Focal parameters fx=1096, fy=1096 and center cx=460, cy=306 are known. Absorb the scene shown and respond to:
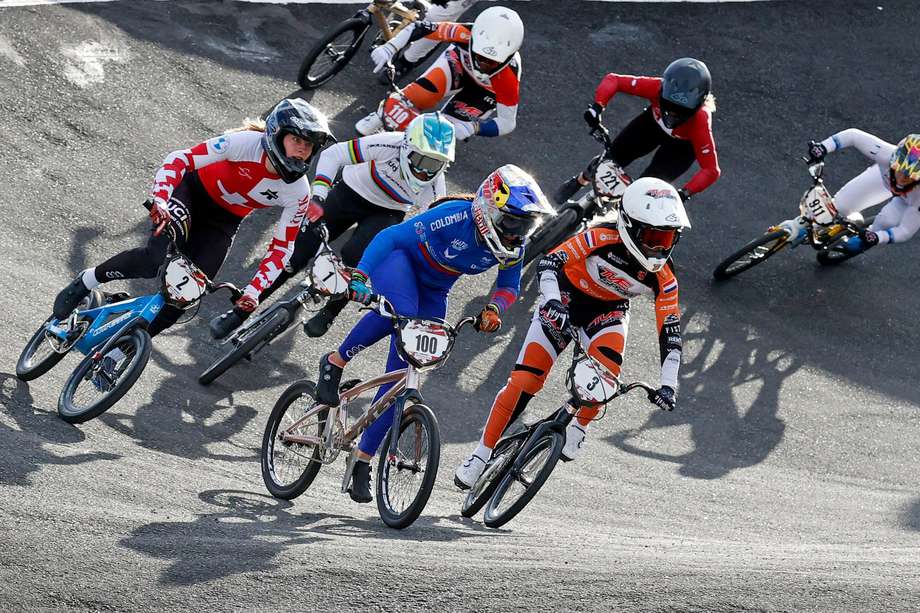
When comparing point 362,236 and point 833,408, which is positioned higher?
point 362,236

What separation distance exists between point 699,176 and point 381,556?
23.3 ft

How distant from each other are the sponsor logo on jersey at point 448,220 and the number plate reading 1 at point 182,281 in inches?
68.7

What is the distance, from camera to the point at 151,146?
1273 cm

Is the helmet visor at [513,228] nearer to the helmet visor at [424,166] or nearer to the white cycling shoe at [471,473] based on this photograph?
the helmet visor at [424,166]

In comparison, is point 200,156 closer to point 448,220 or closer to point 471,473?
point 448,220

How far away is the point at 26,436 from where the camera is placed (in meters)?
7.53

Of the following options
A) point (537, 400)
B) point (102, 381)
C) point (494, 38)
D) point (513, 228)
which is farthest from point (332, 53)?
point (513, 228)

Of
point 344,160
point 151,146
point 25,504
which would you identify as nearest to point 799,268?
point 344,160

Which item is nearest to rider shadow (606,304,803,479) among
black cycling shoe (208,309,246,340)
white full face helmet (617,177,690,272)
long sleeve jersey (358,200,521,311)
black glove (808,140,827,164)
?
black glove (808,140,827,164)

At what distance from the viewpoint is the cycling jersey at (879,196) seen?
1321 centimetres

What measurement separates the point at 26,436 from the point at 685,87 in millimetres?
7687

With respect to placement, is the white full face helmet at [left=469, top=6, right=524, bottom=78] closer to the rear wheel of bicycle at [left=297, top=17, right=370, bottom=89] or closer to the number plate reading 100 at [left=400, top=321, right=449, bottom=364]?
the rear wheel of bicycle at [left=297, top=17, right=370, bottom=89]

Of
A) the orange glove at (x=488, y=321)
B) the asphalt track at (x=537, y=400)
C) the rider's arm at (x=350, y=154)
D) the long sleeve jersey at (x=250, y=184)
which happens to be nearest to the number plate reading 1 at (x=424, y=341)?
the orange glove at (x=488, y=321)

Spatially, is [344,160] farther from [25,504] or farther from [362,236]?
[25,504]
